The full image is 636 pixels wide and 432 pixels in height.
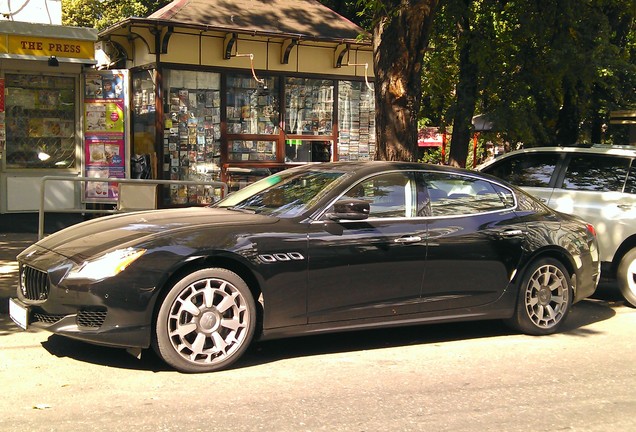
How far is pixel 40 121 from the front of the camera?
12.4 metres

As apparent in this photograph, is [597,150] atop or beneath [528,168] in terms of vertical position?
atop

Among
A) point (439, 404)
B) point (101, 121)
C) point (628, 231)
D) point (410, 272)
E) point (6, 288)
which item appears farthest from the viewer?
point (101, 121)

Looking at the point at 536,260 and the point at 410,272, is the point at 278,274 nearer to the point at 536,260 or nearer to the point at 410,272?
the point at 410,272

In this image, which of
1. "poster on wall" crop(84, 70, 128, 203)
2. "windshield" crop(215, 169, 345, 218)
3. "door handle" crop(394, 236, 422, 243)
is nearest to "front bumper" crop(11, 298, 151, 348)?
"windshield" crop(215, 169, 345, 218)

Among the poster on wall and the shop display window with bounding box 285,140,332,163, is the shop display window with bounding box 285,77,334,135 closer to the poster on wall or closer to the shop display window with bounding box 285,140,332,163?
the shop display window with bounding box 285,140,332,163

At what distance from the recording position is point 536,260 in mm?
6684

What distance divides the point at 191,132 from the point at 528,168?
268 inches

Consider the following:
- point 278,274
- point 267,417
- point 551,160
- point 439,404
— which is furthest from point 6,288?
point 551,160

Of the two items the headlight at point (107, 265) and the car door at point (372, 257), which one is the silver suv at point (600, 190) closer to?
the car door at point (372, 257)

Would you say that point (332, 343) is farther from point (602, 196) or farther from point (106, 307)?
point (602, 196)

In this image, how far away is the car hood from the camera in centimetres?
526

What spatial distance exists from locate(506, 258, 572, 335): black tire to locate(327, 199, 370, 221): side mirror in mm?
1852

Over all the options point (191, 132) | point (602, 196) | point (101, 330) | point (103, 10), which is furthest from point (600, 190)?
point (103, 10)

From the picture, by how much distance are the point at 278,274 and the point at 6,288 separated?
12.2ft
